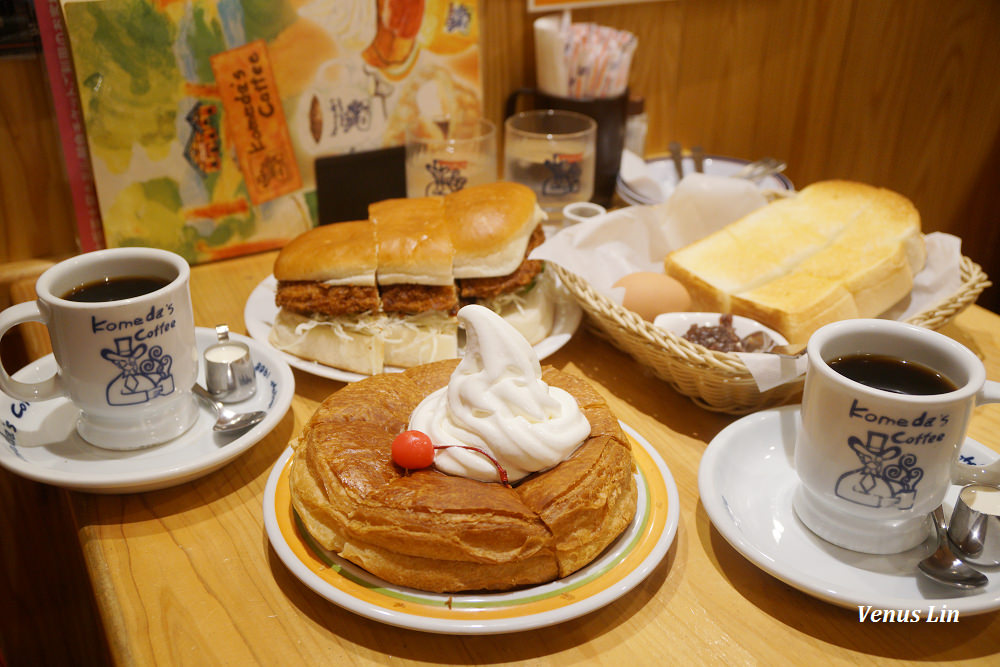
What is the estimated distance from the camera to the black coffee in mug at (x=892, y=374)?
99cm

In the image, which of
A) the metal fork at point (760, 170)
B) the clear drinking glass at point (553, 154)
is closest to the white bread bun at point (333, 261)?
the clear drinking glass at point (553, 154)

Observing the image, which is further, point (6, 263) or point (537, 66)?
point (537, 66)

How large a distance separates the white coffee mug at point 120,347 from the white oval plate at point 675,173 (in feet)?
4.27

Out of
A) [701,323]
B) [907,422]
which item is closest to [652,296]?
[701,323]

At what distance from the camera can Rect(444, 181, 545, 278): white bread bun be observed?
4.77 ft

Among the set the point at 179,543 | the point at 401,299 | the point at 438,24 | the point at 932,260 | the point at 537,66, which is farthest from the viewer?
the point at 537,66

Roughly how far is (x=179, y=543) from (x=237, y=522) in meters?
0.08

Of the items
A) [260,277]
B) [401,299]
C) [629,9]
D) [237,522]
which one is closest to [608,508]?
[237,522]

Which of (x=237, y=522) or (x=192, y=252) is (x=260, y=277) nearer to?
(x=192, y=252)

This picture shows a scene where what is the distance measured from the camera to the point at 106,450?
44.8 inches

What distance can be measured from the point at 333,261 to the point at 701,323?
2.27ft

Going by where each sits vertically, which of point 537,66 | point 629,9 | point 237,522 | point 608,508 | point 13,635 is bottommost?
point 13,635

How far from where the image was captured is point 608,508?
3.07 feet

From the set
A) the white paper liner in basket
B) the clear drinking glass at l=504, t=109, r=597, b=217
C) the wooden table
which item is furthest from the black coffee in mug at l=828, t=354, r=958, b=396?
the clear drinking glass at l=504, t=109, r=597, b=217
